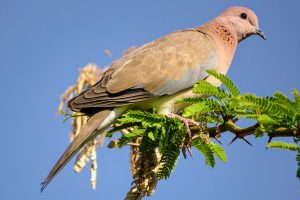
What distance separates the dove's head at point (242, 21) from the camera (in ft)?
18.5

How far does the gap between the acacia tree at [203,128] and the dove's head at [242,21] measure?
2.56 metres

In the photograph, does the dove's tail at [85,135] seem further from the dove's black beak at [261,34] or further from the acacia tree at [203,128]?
the dove's black beak at [261,34]

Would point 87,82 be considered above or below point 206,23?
below

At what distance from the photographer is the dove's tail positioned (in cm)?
347

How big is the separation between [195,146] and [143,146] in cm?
41

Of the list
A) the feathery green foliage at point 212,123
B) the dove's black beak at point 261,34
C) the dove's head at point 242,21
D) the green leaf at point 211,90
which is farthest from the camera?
the dove's black beak at point 261,34

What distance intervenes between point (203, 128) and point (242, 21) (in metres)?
3.04

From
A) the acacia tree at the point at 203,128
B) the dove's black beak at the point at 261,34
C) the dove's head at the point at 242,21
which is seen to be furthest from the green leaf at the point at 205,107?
the dove's black beak at the point at 261,34

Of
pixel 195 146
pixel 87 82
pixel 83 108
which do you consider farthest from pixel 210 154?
pixel 87 82

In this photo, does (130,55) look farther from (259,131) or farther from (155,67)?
(259,131)

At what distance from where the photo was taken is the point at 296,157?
228cm

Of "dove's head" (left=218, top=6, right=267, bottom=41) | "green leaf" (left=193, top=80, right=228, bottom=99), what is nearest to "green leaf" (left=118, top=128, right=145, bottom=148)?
"green leaf" (left=193, top=80, right=228, bottom=99)

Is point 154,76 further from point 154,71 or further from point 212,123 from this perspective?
point 212,123

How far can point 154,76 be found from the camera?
445 cm
